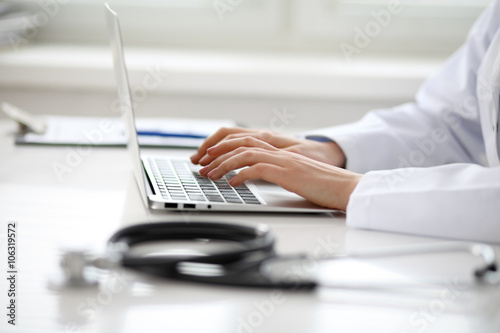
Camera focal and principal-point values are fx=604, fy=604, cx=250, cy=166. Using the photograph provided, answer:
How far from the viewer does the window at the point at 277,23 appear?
2043mm

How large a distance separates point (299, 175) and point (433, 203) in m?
0.19

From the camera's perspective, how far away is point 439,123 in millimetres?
1213

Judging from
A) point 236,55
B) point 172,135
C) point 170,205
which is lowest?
point 170,205

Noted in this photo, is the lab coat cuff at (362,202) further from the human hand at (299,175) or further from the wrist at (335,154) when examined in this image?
the wrist at (335,154)

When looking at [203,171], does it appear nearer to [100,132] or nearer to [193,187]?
[193,187]

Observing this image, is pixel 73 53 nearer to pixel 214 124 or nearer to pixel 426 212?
pixel 214 124

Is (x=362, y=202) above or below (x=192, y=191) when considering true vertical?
below

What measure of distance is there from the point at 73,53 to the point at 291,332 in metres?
1.66

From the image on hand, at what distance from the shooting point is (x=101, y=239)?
26.1 inches

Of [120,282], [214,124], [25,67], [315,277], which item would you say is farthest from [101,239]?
[25,67]

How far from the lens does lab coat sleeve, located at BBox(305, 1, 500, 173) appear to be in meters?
1.10

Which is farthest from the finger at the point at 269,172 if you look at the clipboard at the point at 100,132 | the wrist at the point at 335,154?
the clipboard at the point at 100,132

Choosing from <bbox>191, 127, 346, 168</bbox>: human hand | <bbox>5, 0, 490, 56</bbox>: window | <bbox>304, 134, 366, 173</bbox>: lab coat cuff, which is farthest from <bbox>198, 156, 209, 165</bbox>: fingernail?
<bbox>5, 0, 490, 56</bbox>: window

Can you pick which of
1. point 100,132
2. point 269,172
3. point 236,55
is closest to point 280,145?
point 269,172
